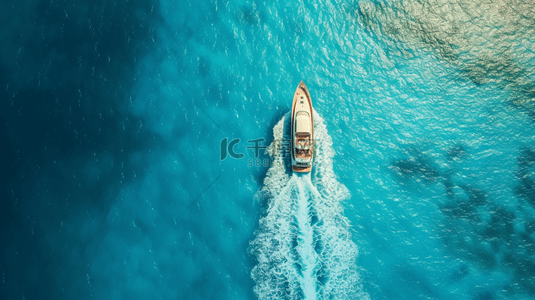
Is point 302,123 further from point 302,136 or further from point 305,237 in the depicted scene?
point 305,237

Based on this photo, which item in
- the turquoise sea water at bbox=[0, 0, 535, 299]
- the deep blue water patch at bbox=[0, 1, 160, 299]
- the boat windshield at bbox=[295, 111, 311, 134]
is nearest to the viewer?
the turquoise sea water at bbox=[0, 0, 535, 299]

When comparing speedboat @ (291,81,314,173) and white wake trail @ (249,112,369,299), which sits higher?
speedboat @ (291,81,314,173)

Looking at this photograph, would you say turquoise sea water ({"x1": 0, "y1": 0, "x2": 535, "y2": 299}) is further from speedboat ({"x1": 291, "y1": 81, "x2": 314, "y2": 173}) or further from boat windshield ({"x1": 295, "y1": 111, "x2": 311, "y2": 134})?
boat windshield ({"x1": 295, "y1": 111, "x2": 311, "y2": 134})

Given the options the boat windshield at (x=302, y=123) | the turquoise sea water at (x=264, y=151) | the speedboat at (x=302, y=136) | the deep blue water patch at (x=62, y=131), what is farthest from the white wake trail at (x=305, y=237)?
the deep blue water patch at (x=62, y=131)

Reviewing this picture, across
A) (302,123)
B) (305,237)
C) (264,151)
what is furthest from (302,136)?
(305,237)

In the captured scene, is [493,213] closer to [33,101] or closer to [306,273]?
[306,273]

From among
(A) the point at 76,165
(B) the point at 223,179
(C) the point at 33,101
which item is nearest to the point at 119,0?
(C) the point at 33,101

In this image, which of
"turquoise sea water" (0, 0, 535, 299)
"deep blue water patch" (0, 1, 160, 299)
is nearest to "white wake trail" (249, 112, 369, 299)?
"turquoise sea water" (0, 0, 535, 299)
